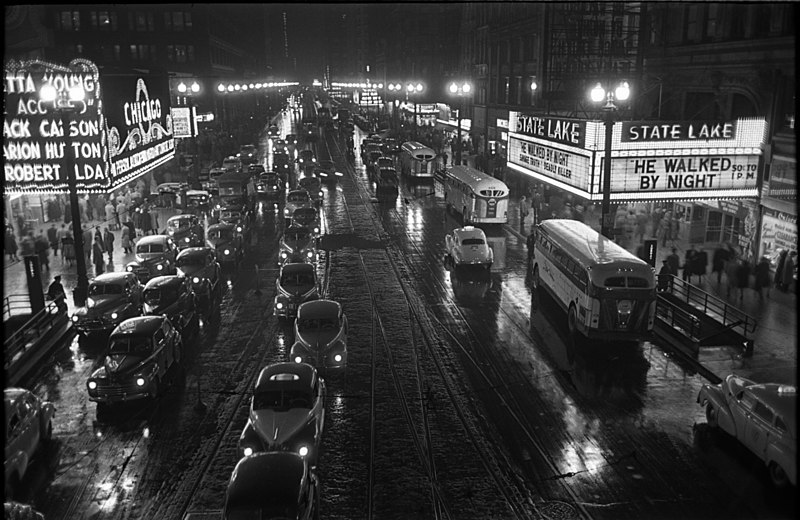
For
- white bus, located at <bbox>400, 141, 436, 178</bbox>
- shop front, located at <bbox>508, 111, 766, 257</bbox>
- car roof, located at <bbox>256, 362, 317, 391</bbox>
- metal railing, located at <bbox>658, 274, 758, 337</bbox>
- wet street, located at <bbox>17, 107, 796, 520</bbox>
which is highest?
shop front, located at <bbox>508, 111, 766, 257</bbox>

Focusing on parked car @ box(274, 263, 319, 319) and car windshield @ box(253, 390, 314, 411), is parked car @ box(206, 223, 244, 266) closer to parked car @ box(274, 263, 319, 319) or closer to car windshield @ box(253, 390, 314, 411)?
parked car @ box(274, 263, 319, 319)

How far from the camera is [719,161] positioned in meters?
27.6

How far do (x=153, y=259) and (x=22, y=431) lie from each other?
1682cm

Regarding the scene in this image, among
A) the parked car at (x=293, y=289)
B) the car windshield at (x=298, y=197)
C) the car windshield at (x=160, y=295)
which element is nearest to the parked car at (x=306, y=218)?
the car windshield at (x=298, y=197)

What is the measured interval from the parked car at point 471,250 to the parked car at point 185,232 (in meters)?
13.8

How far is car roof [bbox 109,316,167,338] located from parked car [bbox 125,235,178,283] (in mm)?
10415

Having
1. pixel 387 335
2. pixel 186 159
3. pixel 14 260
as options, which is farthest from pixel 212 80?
pixel 387 335

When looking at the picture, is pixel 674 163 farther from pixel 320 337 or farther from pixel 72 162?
pixel 72 162

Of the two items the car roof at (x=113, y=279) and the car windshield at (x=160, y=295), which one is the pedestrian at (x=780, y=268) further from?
the car roof at (x=113, y=279)

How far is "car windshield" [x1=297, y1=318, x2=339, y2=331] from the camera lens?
2106cm

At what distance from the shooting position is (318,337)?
20.7 metres

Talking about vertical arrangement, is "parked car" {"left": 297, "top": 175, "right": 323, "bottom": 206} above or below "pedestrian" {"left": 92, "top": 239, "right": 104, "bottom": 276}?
above

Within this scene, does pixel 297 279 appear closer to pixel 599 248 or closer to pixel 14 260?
pixel 599 248

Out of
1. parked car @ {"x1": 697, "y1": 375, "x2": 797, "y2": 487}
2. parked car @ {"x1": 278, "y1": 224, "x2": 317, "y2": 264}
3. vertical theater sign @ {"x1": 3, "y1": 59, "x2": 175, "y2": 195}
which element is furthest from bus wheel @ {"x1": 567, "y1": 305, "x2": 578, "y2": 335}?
vertical theater sign @ {"x1": 3, "y1": 59, "x2": 175, "y2": 195}
